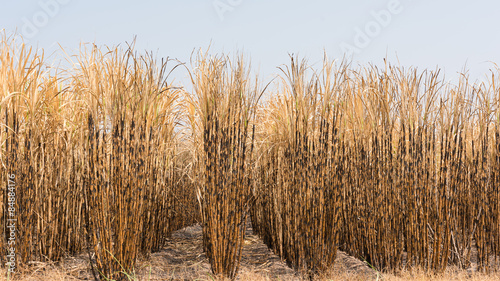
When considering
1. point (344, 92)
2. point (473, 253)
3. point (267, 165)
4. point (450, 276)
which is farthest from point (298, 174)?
point (473, 253)

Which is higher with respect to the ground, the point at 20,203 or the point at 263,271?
the point at 20,203

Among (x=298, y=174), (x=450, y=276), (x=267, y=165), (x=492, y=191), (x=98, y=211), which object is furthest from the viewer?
(x=267, y=165)

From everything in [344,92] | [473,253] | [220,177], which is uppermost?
[344,92]

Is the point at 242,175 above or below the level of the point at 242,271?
above

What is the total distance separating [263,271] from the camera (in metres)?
3.53

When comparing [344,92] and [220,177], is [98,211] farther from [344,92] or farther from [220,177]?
[344,92]

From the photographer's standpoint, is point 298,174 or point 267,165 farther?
point 267,165

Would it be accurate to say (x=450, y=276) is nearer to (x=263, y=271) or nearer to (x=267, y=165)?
(x=263, y=271)

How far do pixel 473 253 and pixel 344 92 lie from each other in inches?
98.9

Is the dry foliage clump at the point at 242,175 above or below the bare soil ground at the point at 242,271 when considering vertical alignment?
above

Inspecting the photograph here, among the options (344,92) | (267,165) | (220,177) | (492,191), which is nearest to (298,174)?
(220,177)

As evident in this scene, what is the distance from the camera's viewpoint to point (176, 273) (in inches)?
139

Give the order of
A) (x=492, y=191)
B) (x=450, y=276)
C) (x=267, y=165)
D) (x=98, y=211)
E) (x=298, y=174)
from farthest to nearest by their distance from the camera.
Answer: (x=267, y=165) < (x=492, y=191) < (x=450, y=276) < (x=298, y=174) < (x=98, y=211)

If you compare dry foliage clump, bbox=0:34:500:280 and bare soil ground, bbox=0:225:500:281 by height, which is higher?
dry foliage clump, bbox=0:34:500:280
